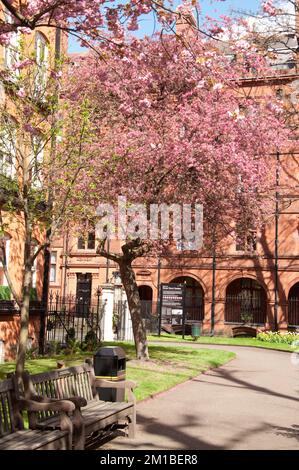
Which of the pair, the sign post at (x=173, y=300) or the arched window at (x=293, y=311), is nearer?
the sign post at (x=173, y=300)

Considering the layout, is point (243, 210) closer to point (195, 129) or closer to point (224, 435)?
point (195, 129)

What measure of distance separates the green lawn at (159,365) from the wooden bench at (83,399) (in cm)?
161

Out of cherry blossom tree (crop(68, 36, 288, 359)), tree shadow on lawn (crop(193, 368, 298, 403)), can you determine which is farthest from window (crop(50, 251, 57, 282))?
tree shadow on lawn (crop(193, 368, 298, 403))

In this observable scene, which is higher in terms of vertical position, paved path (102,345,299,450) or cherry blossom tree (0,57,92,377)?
cherry blossom tree (0,57,92,377)

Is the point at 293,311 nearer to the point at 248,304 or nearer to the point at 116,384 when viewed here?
the point at 248,304

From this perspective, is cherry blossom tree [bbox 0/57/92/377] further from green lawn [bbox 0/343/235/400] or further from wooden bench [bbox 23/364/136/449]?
green lawn [bbox 0/343/235/400]

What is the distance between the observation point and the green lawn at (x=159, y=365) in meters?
12.7

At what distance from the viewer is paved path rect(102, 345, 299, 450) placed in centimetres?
761

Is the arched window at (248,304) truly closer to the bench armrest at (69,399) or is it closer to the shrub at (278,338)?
the shrub at (278,338)

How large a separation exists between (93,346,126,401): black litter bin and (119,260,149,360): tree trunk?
7.69 m

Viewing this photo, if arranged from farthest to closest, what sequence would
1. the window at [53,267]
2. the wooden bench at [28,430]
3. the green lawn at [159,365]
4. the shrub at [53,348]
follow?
the window at [53,267]
the shrub at [53,348]
the green lawn at [159,365]
the wooden bench at [28,430]

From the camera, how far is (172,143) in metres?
15.9

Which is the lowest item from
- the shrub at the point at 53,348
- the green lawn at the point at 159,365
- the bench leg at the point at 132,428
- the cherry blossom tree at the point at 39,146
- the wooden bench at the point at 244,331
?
the bench leg at the point at 132,428

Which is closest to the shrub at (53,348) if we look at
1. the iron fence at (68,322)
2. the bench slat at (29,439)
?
the iron fence at (68,322)
